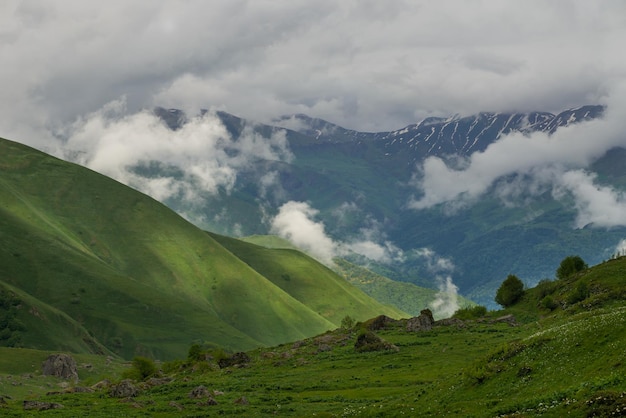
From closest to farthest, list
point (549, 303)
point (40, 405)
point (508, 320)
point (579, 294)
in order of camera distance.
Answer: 1. point (40, 405)
2. point (579, 294)
3. point (549, 303)
4. point (508, 320)

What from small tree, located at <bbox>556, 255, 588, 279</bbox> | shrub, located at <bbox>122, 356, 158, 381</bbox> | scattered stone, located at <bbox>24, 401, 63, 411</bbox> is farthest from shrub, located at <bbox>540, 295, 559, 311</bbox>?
scattered stone, located at <bbox>24, 401, 63, 411</bbox>

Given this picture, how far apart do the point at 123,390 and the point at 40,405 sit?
628 inches

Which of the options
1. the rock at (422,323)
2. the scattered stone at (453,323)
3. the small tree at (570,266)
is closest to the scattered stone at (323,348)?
the rock at (422,323)

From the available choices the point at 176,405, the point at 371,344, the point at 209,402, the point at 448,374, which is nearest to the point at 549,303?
the point at 371,344

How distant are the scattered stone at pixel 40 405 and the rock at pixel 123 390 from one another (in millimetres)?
12708

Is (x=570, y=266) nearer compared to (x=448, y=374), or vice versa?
(x=448, y=374)

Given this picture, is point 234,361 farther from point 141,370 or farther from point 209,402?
point 209,402

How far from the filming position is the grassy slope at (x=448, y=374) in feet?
158

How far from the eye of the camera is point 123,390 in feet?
317

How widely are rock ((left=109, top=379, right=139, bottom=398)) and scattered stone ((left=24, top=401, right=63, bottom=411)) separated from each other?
41.7ft

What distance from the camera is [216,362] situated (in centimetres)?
13550

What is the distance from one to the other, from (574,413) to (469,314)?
402 ft

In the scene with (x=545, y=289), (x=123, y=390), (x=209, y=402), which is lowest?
(x=209, y=402)

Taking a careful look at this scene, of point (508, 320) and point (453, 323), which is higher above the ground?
point (453, 323)
